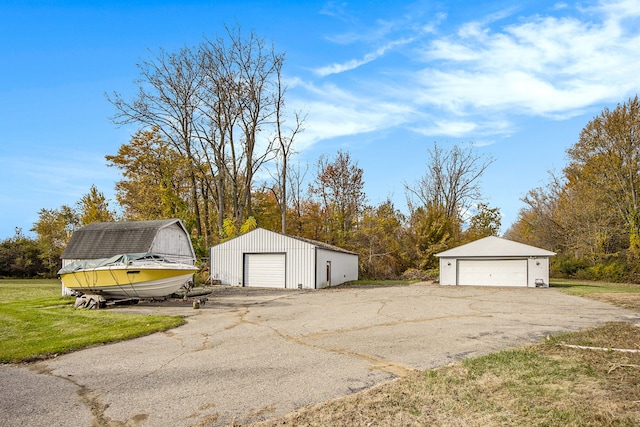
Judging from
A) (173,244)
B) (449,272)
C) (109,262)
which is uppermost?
(173,244)

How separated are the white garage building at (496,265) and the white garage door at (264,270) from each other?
395 inches

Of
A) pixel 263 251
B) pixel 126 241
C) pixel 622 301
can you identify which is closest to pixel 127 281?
pixel 126 241

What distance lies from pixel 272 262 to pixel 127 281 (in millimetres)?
10918

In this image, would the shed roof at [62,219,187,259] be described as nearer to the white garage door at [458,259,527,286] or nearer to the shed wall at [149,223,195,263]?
the shed wall at [149,223,195,263]

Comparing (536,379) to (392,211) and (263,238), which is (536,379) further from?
(392,211)

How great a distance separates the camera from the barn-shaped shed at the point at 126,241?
17.9 m

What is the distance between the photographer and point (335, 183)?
39.7 metres

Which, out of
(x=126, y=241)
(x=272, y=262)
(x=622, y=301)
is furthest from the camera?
(x=272, y=262)

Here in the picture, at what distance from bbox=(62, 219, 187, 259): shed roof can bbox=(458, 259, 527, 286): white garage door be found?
1709cm

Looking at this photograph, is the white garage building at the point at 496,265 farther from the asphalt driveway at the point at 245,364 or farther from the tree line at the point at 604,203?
the asphalt driveway at the point at 245,364

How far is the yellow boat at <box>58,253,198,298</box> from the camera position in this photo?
45.8 feet

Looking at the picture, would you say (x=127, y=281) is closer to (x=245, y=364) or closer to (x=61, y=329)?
(x=61, y=329)

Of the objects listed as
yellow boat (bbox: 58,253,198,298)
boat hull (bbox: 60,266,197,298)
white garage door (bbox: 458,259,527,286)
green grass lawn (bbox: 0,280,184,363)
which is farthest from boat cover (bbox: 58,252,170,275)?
white garage door (bbox: 458,259,527,286)

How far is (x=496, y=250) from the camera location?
2452cm
